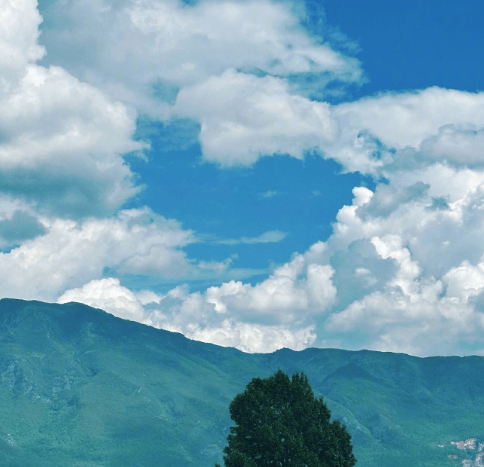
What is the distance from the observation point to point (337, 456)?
3278 inches

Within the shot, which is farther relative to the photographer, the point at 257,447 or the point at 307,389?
the point at 307,389

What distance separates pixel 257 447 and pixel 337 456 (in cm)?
906

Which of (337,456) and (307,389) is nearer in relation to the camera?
(337,456)

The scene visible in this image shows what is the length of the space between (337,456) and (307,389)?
29.7 ft

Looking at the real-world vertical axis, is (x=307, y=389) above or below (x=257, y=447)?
above

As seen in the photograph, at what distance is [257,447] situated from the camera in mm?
83312

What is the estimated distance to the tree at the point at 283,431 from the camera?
81.4 metres

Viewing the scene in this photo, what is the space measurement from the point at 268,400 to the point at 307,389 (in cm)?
595

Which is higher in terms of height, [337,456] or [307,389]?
[307,389]

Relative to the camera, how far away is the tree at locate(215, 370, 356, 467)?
81438mm

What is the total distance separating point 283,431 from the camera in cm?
8269

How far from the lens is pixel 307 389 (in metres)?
89.1

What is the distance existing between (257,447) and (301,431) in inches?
214

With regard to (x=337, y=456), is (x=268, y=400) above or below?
above
